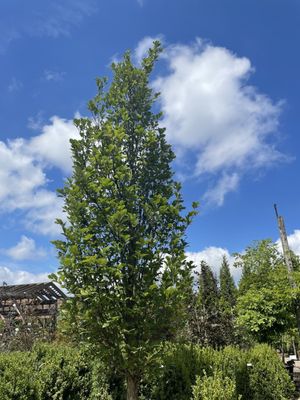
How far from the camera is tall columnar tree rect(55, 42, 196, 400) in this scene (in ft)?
14.9

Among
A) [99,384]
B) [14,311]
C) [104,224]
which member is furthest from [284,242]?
[14,311]

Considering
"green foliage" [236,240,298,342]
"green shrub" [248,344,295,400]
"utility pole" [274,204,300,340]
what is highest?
"utility pole" [274,204,300,340]

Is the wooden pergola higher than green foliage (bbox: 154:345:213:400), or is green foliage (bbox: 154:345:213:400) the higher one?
the wooden pergola

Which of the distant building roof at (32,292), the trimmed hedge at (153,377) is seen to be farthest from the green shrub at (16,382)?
the distant building roof at (32,292)

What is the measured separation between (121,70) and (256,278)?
12.9 metres

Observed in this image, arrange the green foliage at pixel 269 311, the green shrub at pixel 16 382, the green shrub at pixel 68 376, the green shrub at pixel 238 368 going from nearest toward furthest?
the green shrub at pixel 16 382
the green shrub at pixel 68 376
the green shrub at pixel 238 368
the green foliage at pixel 269 311

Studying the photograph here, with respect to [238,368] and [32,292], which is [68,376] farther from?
[32,292]

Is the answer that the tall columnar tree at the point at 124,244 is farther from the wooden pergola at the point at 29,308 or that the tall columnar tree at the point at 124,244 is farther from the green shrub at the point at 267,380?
the wooden pergola at the point at 29,308

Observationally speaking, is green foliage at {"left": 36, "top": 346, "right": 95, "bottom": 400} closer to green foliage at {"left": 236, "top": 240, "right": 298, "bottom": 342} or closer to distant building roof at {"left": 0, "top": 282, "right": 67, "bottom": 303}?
green foliage at {"left": 236, "top": 240, "right": 298, "bottom": 342}

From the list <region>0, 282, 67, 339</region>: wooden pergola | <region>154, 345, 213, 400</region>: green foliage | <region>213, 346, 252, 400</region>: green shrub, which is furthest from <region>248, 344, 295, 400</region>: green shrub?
<region>0, 282, 67, 339</region>: wooden pergola

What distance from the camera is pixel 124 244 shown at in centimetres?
477

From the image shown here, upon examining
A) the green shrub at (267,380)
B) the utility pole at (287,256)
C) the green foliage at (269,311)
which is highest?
the utility pole at (287,256)

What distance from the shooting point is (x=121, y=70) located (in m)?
5.75

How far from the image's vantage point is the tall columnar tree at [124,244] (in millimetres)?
4527
